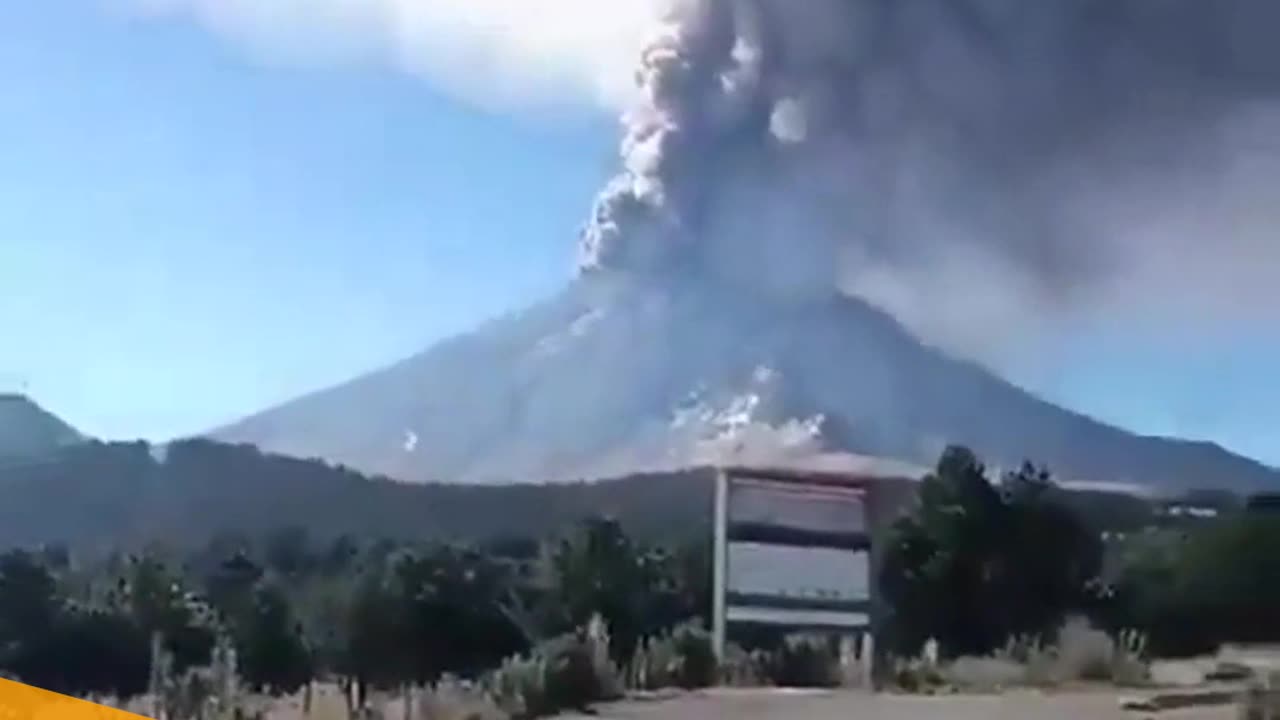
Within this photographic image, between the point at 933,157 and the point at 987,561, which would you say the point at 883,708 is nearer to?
the point at 987,561

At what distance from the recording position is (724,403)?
8.27ft

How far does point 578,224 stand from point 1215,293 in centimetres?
89

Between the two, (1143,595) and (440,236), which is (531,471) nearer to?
(440,236)

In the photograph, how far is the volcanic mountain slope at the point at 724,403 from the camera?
2508 millimetres

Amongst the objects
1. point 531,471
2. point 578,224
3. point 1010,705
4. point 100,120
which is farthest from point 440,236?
point 1010,705

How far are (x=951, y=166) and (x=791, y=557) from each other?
0.59m

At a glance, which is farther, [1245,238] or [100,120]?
[100,120]

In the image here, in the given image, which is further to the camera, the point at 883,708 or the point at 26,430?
the point at 26,430

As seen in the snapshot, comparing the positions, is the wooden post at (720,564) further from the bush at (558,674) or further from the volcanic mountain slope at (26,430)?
the volcanic mountain slope at (26,430)

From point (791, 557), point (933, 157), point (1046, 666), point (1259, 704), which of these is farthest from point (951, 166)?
point (1259, 704)

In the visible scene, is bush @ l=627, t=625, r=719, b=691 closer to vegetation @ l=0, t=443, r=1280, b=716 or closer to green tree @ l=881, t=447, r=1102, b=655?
vegetation @ l=0, t=443, r=1280, b=716

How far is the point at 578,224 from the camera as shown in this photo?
258cm
